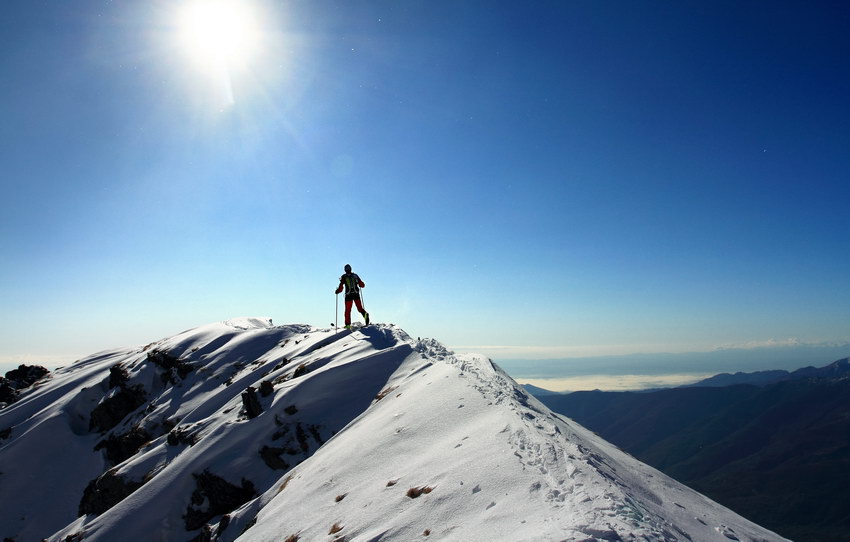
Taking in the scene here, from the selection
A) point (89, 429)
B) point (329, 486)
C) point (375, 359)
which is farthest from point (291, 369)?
point (89, 429)

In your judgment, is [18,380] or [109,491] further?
[18,380]

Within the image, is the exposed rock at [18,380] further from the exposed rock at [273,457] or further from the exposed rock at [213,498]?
the exposed rock at [273,457]

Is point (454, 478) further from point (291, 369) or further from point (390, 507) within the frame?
point (291, 369)

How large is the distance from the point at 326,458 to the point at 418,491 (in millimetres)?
6844

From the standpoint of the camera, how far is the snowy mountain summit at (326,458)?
7.66 metres

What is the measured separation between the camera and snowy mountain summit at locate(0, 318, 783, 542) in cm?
766

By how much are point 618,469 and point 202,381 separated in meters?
32.3

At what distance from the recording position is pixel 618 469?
1038cm

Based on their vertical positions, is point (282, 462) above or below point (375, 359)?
below

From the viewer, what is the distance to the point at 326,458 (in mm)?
14531

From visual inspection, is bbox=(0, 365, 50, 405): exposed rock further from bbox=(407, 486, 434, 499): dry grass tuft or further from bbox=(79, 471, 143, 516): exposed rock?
bbox=(407, 486, 434, 499): dry grass tuft

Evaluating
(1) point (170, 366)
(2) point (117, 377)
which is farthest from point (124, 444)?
(2) point (117, 377)

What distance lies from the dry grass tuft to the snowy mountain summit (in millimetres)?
40

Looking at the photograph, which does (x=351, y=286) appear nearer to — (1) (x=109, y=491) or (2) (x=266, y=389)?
(2) (x=266, y=389)
